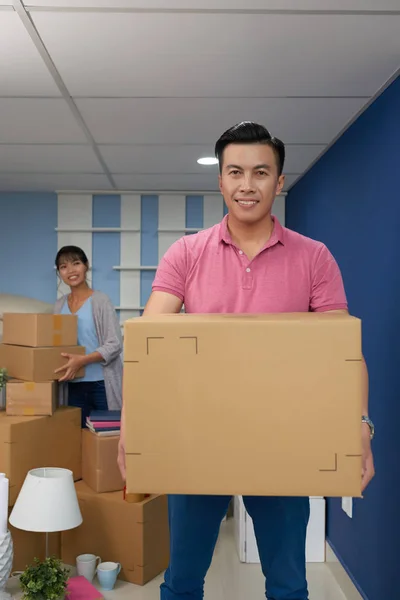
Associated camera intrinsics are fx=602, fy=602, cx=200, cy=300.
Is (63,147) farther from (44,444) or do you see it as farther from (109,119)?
(44,444)

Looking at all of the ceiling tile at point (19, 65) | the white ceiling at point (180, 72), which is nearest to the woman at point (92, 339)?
the white ceiling at point (180, 72)

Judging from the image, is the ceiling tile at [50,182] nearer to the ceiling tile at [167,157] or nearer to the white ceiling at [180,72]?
the ceiling tile at [167,157]

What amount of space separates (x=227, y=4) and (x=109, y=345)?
180cm

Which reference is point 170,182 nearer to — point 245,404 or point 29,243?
point 29,243

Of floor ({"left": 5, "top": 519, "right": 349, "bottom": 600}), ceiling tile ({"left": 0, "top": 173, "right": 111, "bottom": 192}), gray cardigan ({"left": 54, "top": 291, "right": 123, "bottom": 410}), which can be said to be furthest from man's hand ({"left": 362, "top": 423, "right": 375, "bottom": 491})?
ceiling tile ({"left": 0, "top": 173, "right": 111, "bottom": 192})

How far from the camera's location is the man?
129 cm

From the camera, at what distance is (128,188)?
4039mm

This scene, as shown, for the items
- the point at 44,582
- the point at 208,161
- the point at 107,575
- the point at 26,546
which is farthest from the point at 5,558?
the point at 208,161

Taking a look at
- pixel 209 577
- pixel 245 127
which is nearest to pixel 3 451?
pixel 209 577

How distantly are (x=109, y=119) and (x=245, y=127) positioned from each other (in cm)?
141

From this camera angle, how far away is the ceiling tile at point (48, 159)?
302 centimetres

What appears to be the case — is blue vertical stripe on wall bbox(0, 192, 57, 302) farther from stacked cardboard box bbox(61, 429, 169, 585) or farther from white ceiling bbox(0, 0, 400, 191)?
stacked cardboard box bbox(61, 429, 169, 585)

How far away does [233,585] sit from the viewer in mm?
2635

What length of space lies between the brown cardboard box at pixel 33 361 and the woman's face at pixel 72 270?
0.42m
